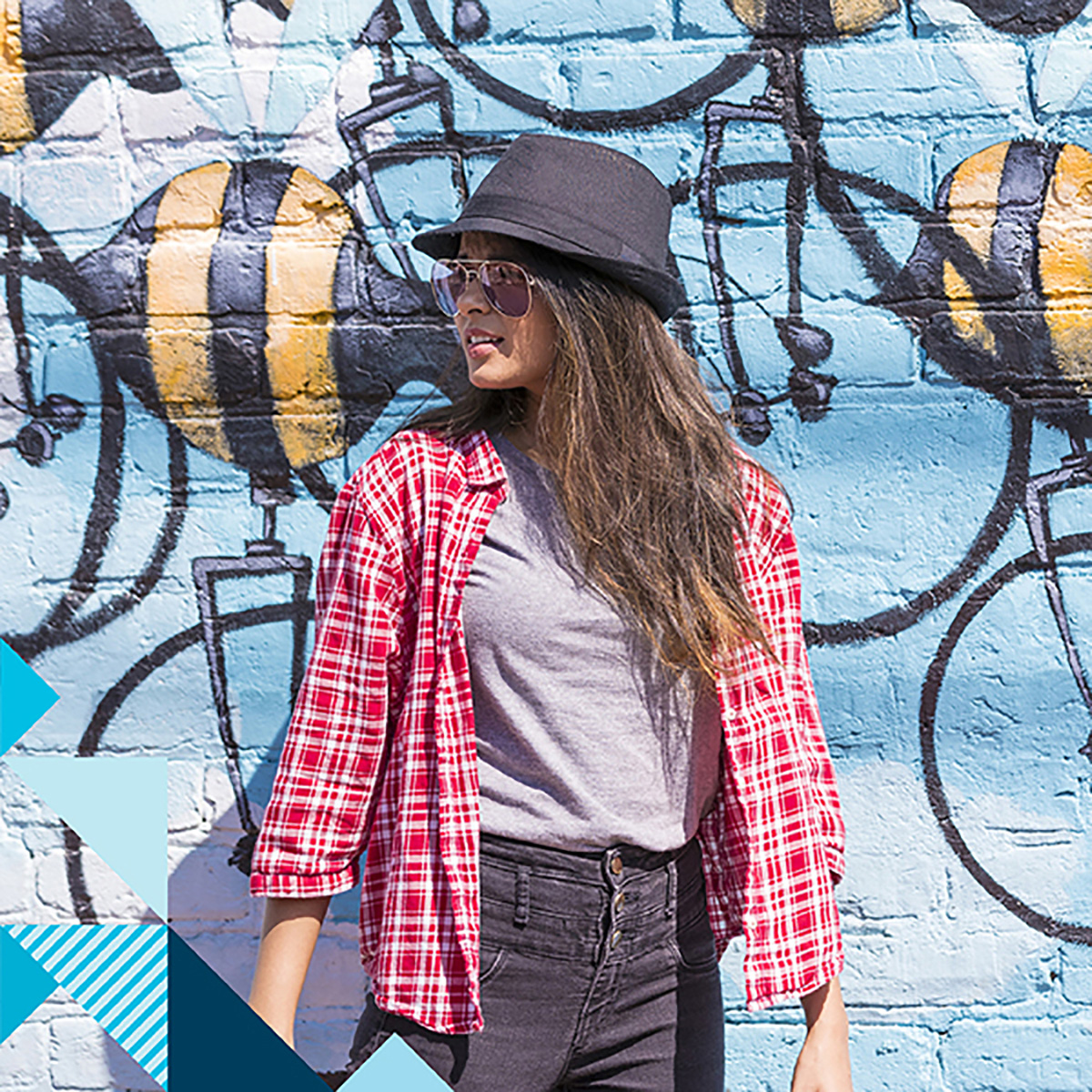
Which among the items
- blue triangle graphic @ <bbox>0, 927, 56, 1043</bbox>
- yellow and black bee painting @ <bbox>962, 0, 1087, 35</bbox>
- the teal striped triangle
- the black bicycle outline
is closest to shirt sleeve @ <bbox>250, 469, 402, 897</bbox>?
the teal striped triangle

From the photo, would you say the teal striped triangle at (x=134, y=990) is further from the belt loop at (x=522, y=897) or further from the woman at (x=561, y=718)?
the belt loop at (x=522, y=897)

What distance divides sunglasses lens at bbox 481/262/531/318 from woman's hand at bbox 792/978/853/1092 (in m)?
0.94

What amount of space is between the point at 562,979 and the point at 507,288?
33.1 inches

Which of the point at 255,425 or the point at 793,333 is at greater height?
the point at 793,333

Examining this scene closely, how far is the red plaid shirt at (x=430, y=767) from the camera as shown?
4.46 feet

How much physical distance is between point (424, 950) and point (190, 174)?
1.49 meters

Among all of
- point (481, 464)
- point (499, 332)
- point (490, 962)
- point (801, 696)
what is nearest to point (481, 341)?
point (499, 332)

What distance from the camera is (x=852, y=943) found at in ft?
6.98

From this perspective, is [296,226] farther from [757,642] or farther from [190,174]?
[757,642]

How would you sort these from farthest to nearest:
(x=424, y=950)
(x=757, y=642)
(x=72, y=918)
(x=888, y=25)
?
1. (x=72, y=918)
2. (x=888, y=25)
3. (x=757, y=642)
4. (x=424, y=950)

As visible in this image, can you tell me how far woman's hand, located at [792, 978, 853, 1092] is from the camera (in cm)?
143

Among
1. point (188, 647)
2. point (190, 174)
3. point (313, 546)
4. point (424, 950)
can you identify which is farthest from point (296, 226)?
point (424, 950)

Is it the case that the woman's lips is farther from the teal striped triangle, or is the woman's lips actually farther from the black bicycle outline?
the black bicycle outline

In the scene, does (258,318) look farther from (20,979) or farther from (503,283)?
(20,979)
